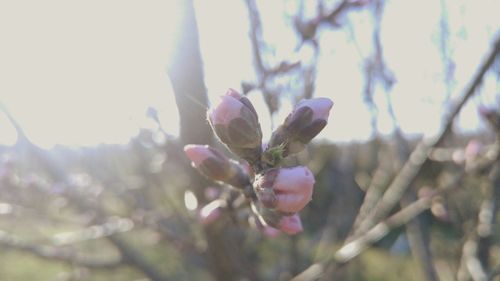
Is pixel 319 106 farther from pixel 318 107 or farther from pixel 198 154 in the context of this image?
pixel 198 154

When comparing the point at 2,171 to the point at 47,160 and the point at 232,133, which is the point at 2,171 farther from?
the point at 232,133

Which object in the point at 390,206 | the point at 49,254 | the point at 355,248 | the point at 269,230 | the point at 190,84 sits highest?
the point at 190,84

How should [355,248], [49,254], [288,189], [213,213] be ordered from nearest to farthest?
1. [288,189]
2. [213,213]
3. [355,248]
4. [49,254]

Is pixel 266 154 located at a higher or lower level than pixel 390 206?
higher

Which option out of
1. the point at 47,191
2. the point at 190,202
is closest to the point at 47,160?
the point at 47,191

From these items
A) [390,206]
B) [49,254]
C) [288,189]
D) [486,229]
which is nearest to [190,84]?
[288,189]

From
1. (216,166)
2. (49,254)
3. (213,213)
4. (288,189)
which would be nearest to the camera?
(288,189)

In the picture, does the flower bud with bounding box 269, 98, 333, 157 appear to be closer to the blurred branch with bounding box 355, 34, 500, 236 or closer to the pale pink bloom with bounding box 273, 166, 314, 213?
the pale pink bloom with bounding box 273, 166, 314, 213

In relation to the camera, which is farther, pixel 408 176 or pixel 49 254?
pixel 49 254
